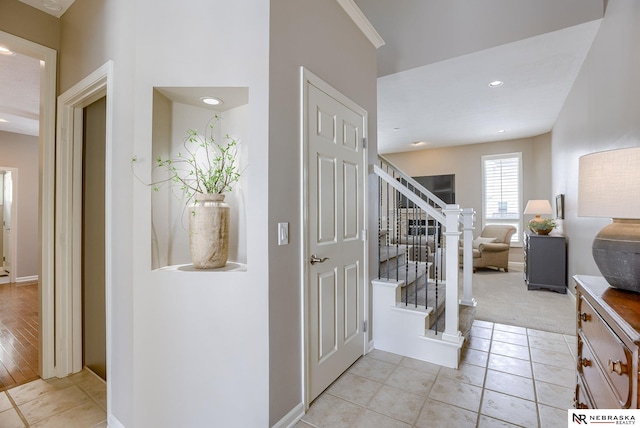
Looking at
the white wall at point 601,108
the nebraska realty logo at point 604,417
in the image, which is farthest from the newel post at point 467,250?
the nebraska realty logo at point 604,417

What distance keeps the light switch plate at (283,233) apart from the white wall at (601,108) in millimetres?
2543

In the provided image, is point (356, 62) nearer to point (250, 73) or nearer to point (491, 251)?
point (250, 73)

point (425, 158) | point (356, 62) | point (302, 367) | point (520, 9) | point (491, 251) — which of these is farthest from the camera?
point (425, 158)

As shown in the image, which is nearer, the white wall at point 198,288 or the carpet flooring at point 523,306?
the white wall at point 198,288

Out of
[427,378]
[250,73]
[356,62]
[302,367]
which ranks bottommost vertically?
[427,378]

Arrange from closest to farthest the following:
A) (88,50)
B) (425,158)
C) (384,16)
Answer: (88,50) < (384,16) < (425,158)

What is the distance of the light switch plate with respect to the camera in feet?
5.42

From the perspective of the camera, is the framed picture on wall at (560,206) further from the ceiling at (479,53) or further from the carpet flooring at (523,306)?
the ceiling at (479,53)

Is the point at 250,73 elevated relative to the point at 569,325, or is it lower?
elevated

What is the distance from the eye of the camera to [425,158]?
777 cm

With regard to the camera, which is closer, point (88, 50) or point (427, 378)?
point (88, 50)

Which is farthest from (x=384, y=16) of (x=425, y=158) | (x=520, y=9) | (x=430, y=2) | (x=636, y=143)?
(x=425, y=158)

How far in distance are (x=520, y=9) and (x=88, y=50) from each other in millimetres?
3796

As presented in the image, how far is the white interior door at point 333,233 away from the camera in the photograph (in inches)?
76.1
